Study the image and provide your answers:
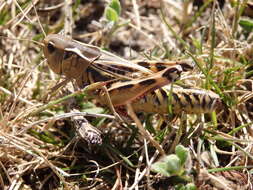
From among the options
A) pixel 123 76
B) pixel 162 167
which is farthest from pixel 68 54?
pixel 162 167

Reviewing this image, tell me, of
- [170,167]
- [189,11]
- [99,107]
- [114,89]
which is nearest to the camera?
[170,167]

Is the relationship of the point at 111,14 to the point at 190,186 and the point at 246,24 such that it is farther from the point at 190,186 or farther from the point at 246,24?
the point at 190,186

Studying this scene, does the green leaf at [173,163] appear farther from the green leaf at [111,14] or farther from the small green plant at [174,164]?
the green leaf at [111,14]

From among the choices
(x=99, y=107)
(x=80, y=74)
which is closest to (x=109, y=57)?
(x=80, y=74)

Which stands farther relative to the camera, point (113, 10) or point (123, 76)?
point (113, 10)

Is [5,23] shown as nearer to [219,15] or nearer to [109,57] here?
[109,57]

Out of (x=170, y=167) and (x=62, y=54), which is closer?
A: (x=170, y=167)
